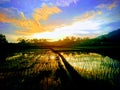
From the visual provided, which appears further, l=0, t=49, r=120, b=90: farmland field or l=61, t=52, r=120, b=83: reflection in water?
l=61, t=52, r=120, b=83: reflection in water

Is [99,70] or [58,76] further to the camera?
[99,70]

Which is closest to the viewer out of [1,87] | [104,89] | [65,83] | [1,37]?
[104,89]

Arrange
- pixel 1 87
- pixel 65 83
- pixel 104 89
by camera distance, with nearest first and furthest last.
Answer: pixel 104 89
pixel 1 87
pixel 65 83

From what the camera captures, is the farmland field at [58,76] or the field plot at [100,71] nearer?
the farmland field at [58,76]

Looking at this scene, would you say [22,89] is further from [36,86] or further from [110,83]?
[110,83]

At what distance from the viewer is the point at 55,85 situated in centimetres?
927

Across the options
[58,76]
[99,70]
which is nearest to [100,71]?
[99,70]

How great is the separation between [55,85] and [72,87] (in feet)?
3.14

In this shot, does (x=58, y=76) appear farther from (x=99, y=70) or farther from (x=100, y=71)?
(x=99, y=70)

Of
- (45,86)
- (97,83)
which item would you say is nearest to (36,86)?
(45,86)

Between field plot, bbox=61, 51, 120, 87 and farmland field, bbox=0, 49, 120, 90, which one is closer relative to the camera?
farmland field, bbox=0, 49, 120, 90

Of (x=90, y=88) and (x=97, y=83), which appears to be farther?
(x=97, y=83)

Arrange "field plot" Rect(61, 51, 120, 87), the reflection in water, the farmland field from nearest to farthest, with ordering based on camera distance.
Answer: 1. the farmland field
2. "field plot" Rect(61, 51, 120, 87)
3. the reflection in water

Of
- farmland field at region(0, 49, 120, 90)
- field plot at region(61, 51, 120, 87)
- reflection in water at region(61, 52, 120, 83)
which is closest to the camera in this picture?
farmland field at region(0, 49, 120, 90)
